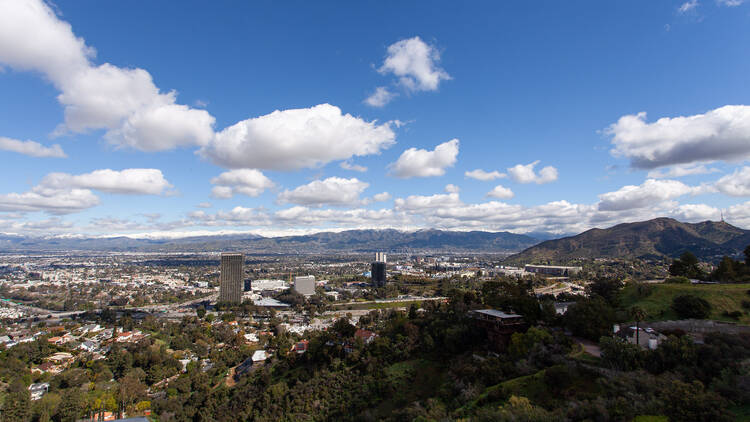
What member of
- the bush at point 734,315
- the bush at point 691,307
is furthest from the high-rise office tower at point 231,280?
the bush at point 734,315

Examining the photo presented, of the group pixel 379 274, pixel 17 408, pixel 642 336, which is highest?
pixel 642 336

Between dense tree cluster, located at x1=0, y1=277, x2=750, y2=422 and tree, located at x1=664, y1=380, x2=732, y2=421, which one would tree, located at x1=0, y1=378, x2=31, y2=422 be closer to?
dense tree cluster, located at x1=0, y1=277, x2=750, y2=422

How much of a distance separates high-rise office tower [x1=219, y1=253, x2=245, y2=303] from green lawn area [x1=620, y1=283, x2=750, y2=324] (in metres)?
99.7

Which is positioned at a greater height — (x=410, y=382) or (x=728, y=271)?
(x=728, y=271)

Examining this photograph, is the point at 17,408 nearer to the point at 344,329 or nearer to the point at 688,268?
the point at 344,329

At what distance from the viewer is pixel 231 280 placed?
11262 centimetres

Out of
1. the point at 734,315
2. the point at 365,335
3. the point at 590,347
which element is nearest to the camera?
the point at 590,347

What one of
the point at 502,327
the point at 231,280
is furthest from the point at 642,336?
the point at 231,280

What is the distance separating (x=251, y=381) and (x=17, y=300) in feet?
418

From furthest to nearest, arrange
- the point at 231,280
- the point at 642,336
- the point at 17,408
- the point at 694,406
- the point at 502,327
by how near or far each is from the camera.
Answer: the point at 231,280, the point at 17,408, the point at 502,327, the point at 642,336, the point at 694,406

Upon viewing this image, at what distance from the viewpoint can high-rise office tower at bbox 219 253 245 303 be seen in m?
111

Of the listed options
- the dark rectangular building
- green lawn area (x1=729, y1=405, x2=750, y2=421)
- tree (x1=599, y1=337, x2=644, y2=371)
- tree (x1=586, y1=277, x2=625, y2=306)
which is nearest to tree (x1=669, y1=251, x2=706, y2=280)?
tree (x1=586, y1=277, x2=625, y2=306)

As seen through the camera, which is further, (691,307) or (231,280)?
(231,280)

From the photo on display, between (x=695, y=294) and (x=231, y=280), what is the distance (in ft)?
353
